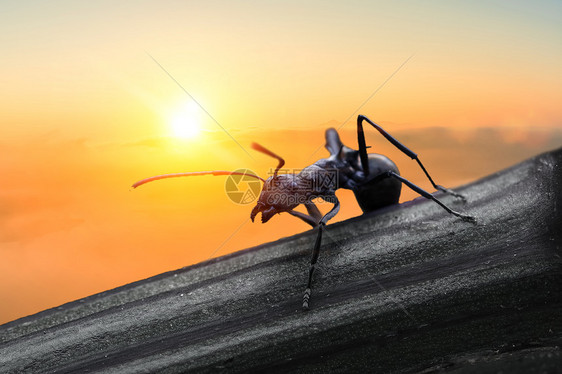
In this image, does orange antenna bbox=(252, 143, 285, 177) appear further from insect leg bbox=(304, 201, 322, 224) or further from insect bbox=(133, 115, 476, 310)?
insect leg bbox=(304, 201, 322, 224)

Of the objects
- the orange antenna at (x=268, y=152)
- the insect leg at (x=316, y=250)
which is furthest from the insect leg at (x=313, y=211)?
the orange antenna at (x=268, y=152)

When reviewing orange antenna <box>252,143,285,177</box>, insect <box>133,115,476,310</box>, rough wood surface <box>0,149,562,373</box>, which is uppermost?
orange antenna <box>252,143,285,177</box>

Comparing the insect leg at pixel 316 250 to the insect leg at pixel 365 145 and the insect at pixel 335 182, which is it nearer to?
the insect at pixel 335 182

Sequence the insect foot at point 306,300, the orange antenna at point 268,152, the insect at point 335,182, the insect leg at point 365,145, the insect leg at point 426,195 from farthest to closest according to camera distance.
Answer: the insect leg at point 365,145, the insect at point 335,182, the orange antenna at point 268,152, the insect leg at point 426,195, the insect foot at point 306,300

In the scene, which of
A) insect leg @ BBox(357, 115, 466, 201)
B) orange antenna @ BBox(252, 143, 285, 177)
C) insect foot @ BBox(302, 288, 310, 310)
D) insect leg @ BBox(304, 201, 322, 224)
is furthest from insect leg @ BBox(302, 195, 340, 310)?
orange antenna @ BBox(252, 143, 285, 177)

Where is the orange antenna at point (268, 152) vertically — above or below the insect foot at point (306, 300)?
above

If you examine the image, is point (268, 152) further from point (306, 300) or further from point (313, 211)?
point (306, 300)
